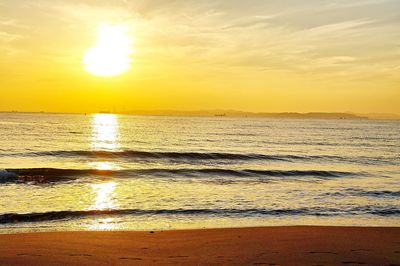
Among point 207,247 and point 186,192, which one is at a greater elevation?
point 207,247

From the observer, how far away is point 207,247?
9938 mm

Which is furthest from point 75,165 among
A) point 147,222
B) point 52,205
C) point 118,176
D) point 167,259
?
point 167,259

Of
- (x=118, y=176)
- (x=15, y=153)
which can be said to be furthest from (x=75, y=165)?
(x=15, y=153)

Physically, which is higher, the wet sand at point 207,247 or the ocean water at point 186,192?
the wet sand at point 207,247

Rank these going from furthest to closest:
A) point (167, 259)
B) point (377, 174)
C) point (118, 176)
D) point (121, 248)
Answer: point (377, 174) < point (118, 176) < point (121, 248) < point (167, 259)

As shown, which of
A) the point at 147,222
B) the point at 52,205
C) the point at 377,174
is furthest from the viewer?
the point at 377,174

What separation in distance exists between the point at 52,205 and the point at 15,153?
70.2ft

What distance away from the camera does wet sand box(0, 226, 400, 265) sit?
8.72 meters

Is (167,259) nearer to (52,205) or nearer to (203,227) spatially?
(203,227)

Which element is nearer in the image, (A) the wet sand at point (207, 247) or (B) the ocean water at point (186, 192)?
(A) the wet sand at point (207, 247)

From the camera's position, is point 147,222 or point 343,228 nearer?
point 343,228

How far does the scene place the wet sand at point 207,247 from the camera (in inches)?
343

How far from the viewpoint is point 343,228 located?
12.8m

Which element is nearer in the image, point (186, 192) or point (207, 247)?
point (207, 247)
